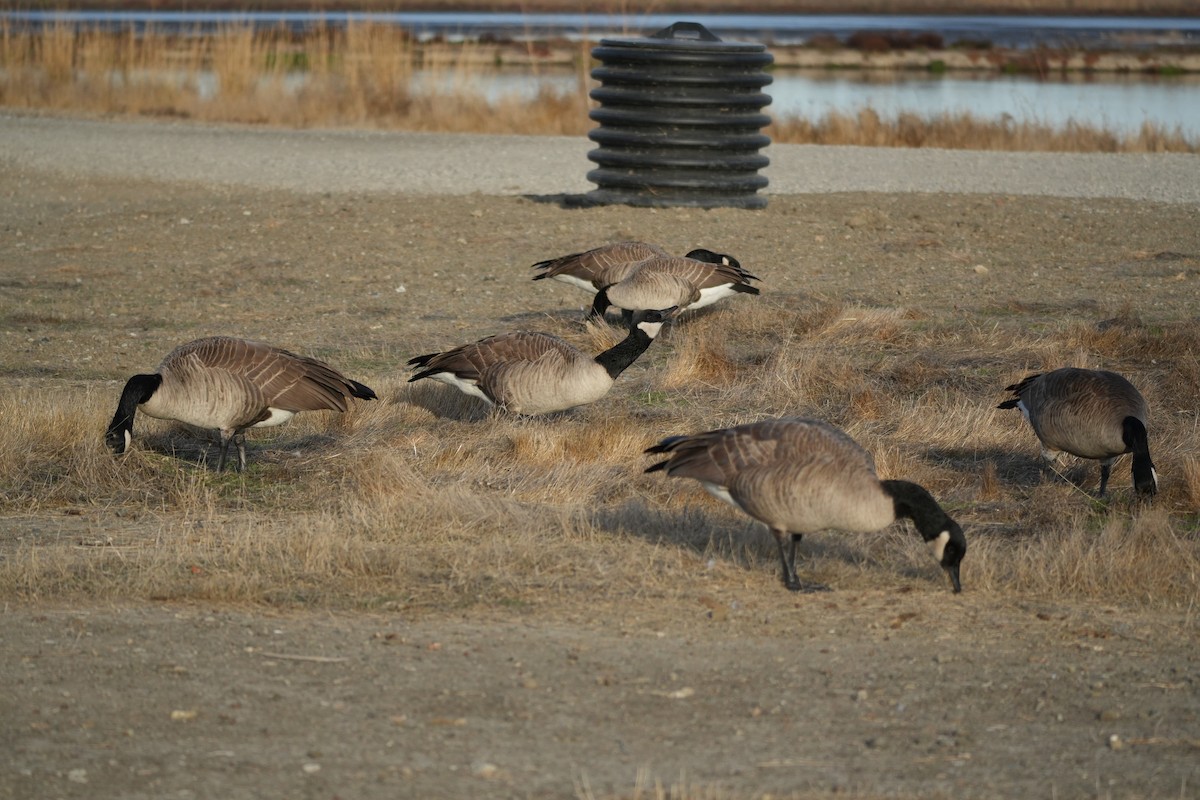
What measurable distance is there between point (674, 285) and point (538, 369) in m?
2.15

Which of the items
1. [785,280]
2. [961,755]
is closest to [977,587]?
[961,755]

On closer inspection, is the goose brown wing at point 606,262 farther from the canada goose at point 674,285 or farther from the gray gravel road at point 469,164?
the gray gravel road at point 469,164

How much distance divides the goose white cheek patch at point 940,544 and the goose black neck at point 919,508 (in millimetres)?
14

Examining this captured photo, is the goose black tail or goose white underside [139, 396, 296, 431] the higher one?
the goose black tail

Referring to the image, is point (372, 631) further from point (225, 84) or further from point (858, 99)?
point (858, 99)

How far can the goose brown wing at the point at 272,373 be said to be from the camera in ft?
22.4

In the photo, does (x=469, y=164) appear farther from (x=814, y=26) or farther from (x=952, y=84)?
(x=814, y=26)

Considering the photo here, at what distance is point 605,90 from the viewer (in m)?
14.4

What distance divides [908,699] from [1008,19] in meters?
85.6

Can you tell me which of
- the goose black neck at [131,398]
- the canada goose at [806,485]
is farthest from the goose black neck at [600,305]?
the canada goose at [806,485]

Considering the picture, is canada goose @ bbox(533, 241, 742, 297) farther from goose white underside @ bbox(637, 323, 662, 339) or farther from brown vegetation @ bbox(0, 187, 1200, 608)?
goose white underside @ bbox(637, 323, 662, 339)

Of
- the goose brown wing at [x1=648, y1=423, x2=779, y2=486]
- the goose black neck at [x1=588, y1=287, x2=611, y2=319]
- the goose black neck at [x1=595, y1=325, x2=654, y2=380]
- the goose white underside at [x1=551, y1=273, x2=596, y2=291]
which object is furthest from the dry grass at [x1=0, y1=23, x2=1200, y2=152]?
the goose brown wing at [x1=648, y1=423, x2=779, y2=486]

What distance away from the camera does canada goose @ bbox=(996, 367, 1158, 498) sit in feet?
20.5

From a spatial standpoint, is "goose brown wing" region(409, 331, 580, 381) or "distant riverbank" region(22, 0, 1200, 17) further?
"distant riverbank" region(22, 0, 1200, 17)
